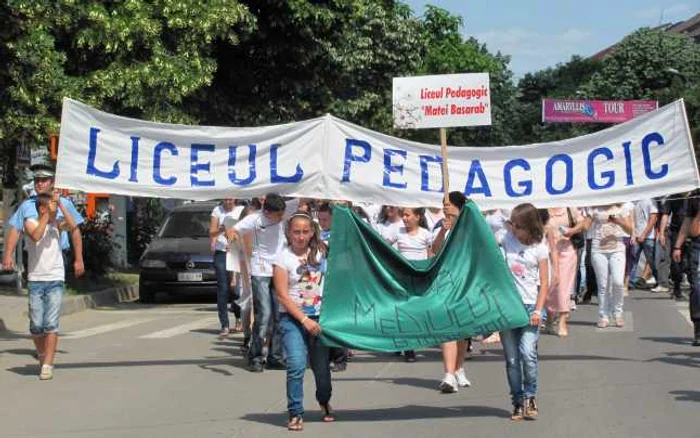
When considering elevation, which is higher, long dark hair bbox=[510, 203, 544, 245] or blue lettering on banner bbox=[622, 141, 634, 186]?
blue lettering on banner bbox=[622, 141, 634, 186]

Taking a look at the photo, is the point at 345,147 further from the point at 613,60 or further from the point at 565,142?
the point at 613,60

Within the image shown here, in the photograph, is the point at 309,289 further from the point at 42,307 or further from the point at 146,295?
the point at 146,295

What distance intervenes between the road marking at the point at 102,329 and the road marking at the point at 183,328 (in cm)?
80

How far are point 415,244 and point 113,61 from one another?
935 cm

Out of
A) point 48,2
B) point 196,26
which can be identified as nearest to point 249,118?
point 196,26

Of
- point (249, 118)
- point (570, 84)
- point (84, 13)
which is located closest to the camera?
point (84, 13)

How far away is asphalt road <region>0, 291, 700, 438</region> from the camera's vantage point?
8188mm

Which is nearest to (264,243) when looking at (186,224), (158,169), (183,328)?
(158,169)

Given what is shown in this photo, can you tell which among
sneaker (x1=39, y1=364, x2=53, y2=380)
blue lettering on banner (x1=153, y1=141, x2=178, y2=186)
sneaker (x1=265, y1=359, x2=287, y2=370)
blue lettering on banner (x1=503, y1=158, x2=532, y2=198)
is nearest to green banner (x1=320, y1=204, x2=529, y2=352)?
blue lettering on banner (x1=503, y1=158, x2=532, y2=198)

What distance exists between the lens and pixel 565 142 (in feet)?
35.5

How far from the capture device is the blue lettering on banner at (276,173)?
35.1ft

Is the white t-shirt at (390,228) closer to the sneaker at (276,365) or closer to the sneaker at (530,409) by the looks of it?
the sneaker at (276,365)

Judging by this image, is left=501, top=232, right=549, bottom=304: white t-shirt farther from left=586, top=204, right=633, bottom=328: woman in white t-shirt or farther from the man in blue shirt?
left=586, top=204, right=633, bottom=328: woman in white t-shirt

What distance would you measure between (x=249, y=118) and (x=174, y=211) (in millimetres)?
4646
